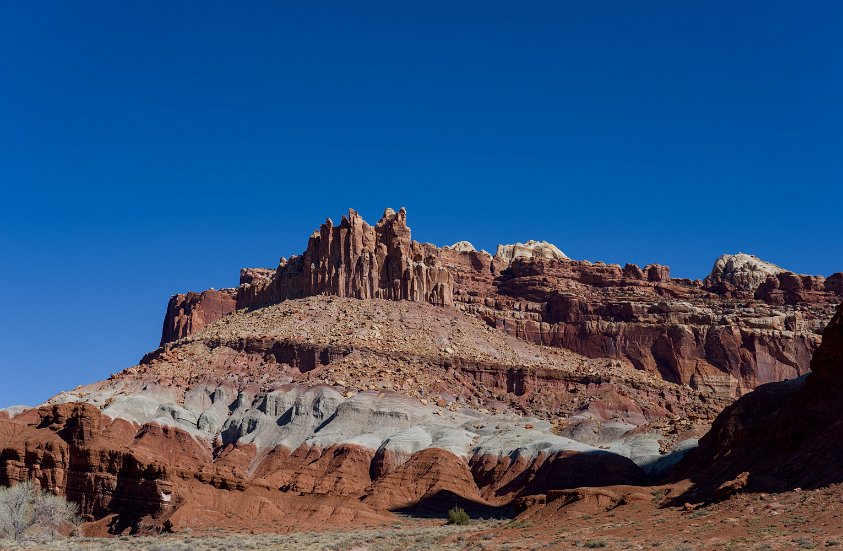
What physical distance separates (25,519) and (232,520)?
14.9m

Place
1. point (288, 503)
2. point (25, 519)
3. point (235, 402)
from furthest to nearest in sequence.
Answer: point (235, 402), point (288, 503), point (25, 519)

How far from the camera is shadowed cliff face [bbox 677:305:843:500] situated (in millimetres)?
50969

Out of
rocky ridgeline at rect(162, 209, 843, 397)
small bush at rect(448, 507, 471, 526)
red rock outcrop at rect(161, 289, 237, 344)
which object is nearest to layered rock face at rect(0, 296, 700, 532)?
rocky ridgeline at rect(162, 209, 843, 397)

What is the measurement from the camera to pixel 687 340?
16025 centimetres

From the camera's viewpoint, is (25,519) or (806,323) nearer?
(25,519)

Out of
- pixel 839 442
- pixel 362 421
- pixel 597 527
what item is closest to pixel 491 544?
pixel 597 527

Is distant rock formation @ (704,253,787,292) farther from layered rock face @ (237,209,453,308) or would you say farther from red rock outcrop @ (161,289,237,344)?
red rock outcrop @ (161,289,237,344)

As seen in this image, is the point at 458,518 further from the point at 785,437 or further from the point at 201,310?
the point at 201,310

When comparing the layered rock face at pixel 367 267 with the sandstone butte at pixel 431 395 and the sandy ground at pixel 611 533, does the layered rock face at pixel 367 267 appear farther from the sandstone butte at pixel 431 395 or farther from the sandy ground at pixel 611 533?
the sandy ground at pixel 611 533

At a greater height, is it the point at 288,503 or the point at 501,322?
the point at 501,322

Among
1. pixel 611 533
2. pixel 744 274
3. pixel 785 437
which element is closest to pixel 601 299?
pixel 744 274

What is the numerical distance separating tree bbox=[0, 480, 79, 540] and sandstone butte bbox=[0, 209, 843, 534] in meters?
→ 2.67

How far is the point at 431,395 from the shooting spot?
116m

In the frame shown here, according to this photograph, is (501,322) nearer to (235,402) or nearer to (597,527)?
(235,402)
